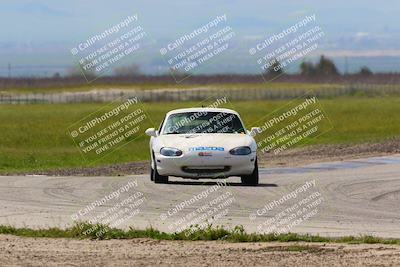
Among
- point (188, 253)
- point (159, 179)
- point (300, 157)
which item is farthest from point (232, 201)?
point (300, 157)

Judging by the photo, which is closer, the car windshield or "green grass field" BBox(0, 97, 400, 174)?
the car windshield

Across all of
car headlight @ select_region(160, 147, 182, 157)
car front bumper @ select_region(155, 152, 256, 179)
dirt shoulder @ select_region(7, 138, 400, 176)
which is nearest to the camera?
car front bumper @ select_region(155, 152, 256, 179)

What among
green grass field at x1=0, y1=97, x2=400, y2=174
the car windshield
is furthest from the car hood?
green grass field at x1=0, y1=97, x2=400, y2=174

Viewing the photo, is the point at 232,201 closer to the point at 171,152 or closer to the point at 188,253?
the point at 171,152

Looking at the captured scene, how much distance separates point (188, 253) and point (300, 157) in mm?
19028

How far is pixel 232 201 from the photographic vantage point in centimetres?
1889

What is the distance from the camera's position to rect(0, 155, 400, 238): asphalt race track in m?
16.1

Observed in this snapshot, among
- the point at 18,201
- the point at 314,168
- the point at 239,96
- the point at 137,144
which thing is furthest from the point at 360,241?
the point at 239,96

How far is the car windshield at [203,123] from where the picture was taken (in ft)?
74.3

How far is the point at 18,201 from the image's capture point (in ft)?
62.7

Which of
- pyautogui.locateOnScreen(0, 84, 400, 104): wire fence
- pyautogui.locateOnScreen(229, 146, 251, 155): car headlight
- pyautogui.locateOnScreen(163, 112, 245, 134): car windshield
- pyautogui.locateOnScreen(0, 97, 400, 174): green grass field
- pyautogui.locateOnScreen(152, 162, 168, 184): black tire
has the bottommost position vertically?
pyautogui.locateOnScreen(0, 84, 400, 104): wire fence

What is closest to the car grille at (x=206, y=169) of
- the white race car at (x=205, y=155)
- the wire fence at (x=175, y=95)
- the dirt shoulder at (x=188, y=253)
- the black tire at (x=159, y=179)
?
the white race car at (x=205, y=155)

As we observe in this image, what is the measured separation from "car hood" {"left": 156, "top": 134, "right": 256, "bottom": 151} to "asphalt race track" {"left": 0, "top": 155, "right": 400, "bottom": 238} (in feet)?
2.43

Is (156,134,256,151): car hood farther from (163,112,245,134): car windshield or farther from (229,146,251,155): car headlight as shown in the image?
(163,112,245,134): car windshield
